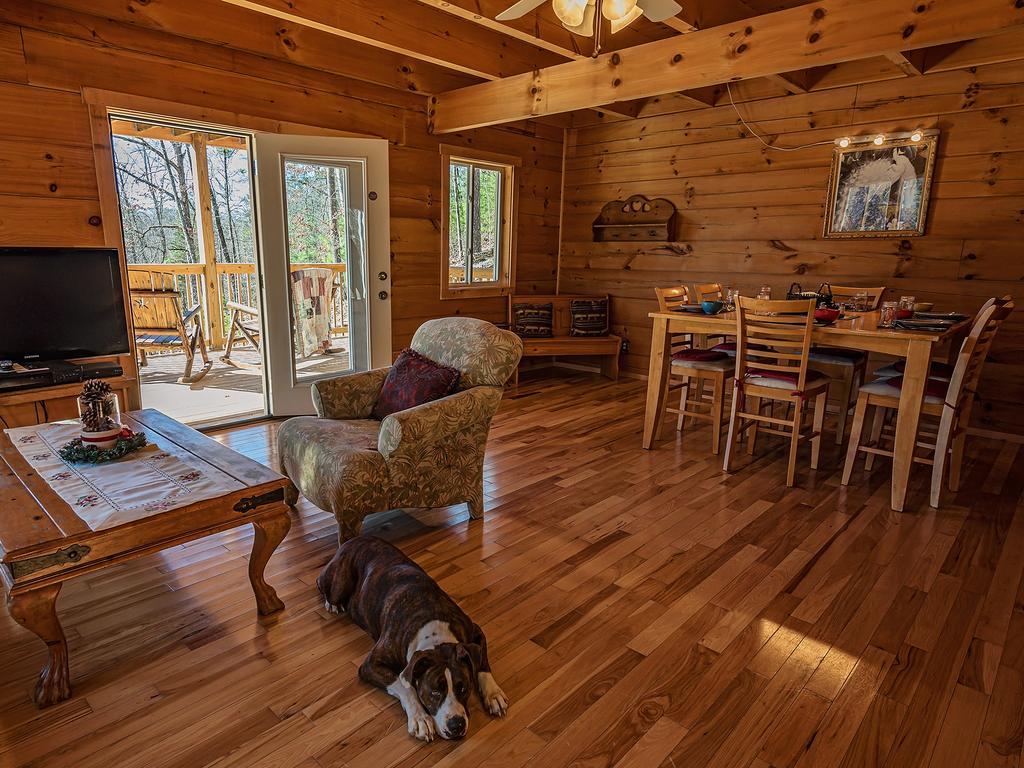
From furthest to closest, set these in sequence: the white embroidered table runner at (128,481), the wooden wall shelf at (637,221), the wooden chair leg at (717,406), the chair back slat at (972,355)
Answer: the wooden wall shelf at (637,221), the wooden chair leg at (717,406), the chair back slat at (972,355), the white embroidered table runner at (128,481)

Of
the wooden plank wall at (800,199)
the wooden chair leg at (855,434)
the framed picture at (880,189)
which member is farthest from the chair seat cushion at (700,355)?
the framed picture at (880,189)

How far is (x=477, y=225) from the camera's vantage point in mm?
5953

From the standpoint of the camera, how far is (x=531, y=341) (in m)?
5.83

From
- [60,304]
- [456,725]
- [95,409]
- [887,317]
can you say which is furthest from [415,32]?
[456,725]

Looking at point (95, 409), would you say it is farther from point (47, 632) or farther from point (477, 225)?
point (477, 225)

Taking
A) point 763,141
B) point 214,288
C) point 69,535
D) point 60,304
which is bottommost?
point 69,535

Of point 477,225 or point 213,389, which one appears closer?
point 213,389

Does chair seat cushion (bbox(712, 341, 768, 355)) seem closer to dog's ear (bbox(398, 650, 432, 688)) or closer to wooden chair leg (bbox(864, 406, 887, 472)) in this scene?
wooden chair leg (bbox(864, 406, 887, 472))

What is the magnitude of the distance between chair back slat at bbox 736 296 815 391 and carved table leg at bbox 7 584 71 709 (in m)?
3.21

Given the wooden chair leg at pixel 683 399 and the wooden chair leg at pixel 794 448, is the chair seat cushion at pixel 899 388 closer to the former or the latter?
the wooden chair leg at pixel 794 448

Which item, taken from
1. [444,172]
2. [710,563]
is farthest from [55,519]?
[444,172]

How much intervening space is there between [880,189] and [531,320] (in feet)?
9.94

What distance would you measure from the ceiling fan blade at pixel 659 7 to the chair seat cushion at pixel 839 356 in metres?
2.21

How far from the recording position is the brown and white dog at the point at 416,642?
159 centimetres
